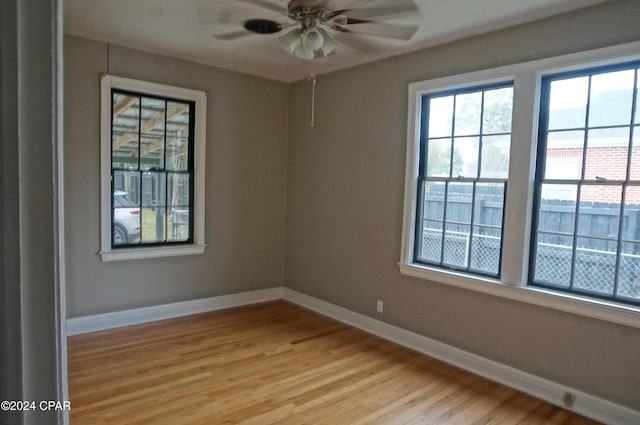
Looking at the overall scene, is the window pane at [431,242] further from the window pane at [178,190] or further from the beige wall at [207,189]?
the window pane at [178,190]

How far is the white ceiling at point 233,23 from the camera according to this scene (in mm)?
2902

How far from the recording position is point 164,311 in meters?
4.39

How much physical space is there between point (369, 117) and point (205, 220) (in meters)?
2.11

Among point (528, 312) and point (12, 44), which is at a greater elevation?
point (12, 44)

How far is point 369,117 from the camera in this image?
421cm

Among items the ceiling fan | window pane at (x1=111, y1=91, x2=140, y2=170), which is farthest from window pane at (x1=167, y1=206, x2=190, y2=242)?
the ceiling fan

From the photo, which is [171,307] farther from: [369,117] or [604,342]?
[604,342]

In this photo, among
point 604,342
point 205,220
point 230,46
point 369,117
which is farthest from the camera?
point 205,220

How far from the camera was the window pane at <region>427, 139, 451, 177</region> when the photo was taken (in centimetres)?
367

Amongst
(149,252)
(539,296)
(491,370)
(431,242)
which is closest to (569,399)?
(491,370)

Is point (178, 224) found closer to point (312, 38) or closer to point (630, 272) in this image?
point (312, 38)

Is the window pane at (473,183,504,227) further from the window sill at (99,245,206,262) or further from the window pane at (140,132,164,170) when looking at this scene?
the window pane at (140,132,164,170)

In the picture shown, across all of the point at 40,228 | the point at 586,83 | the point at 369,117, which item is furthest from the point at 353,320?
the point at 40,228

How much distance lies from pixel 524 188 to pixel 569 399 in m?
1.50
